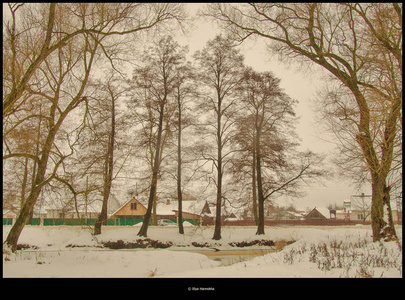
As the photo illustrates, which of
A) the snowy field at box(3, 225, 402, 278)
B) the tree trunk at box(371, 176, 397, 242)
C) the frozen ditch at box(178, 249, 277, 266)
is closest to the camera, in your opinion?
→ the snowy field at box(3, 225, 402, 278)

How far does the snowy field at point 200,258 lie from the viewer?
586cm

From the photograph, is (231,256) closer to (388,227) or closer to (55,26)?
(388,227)

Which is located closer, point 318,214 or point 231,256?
point 231,256

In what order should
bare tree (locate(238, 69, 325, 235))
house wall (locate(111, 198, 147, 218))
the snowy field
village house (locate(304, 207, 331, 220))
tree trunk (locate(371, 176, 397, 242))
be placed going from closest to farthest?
1. the snowy field
2. tree trunk (locate(371, 176, 397, 242))
3. bare tree (locate(238, 69, 325, 235))
4. house wall (locate(111, 198, 147, 218))
5. village house (locate(304, 207, 331, 220))

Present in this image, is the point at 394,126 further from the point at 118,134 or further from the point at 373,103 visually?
the point at 118,134

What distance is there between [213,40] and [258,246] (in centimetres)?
1390

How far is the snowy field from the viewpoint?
5.86m

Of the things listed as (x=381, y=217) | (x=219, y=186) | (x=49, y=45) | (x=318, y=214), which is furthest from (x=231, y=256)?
(x=318, y=214)

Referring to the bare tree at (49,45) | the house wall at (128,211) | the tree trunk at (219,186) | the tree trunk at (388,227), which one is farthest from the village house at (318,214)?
the bare tree at (49,45)

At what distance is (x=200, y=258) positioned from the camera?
12945 millimetres

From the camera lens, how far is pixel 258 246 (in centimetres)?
1891

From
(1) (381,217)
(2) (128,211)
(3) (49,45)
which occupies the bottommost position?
(2) (128,211)

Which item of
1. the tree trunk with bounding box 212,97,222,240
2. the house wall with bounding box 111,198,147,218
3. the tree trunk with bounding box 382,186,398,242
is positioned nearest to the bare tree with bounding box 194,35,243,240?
the tree trunk with bounding box 212,97,222,240

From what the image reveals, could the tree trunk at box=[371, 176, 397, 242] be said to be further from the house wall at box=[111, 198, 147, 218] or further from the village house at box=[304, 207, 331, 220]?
the village house at box=[304, 207, 331, 220]
